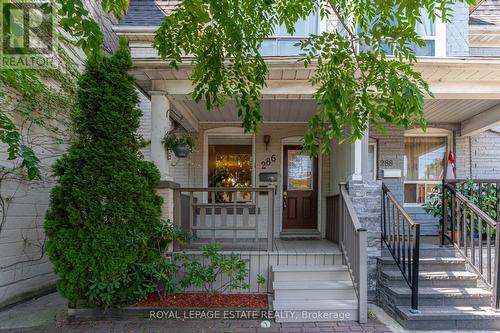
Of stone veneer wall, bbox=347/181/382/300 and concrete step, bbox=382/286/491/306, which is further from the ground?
stone veneer wall, bbox=347/181/382/300

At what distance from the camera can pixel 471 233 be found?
4.06 meters

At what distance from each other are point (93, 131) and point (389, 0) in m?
3.44

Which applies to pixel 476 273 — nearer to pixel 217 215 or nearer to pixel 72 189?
pixel 217 215

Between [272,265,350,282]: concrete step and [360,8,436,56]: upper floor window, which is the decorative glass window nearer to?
[272,265,350,282]: concrete step

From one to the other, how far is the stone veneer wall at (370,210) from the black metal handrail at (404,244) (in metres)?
0.13

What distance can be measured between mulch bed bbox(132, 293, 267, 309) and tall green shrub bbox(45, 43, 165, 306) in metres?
0.29

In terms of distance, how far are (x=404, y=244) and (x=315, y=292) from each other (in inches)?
48.1

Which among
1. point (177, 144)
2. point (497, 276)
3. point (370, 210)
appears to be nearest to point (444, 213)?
point (370, 210)

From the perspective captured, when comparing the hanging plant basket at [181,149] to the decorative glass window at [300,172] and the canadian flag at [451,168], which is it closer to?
the decorative glass window at [300,172]

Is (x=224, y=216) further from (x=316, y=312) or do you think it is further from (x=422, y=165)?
(x=422, y=165)

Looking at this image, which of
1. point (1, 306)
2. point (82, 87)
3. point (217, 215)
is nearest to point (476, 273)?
point (217, 215)

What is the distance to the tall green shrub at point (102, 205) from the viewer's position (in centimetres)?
385

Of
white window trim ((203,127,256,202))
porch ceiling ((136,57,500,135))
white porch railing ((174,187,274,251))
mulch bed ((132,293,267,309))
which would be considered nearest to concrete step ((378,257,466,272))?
white porch railing ((174,187,274,251))

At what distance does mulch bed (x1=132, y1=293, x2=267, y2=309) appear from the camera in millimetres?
4176
